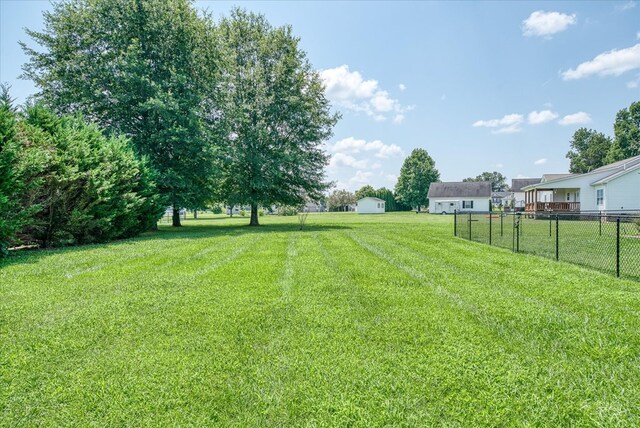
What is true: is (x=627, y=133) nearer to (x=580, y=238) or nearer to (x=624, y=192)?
(x=624, y=192)

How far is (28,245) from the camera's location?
30.5 ft

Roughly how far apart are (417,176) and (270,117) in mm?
41391

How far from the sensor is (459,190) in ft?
160

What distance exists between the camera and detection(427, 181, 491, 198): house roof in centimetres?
4788

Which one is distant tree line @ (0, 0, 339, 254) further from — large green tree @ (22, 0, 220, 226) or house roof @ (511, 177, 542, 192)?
house roof @ (511, 177, 542, 192)

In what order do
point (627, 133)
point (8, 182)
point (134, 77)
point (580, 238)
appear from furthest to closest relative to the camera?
point (627, 133)
point (134, 77)
point (580, 238)
point (8, 182)

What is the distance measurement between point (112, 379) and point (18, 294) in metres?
3.38

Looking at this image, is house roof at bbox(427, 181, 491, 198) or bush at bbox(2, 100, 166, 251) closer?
bush at bbox(2, 100, 166, 251)

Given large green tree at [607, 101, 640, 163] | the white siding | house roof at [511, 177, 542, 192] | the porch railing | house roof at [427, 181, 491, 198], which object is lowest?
the porch railing

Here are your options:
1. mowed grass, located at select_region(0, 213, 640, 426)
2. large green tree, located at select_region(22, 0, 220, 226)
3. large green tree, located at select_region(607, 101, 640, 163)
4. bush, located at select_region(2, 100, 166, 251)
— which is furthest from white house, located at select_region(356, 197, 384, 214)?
mowed grass, located at select_region(0, 213, 640, 426)

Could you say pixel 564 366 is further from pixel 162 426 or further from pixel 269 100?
pixel 269 100

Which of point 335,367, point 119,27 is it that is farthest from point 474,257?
→ point 119,27

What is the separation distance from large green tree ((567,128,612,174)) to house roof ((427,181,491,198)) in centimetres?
2645

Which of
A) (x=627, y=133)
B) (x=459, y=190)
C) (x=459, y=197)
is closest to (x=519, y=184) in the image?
(x=627, y=133)
